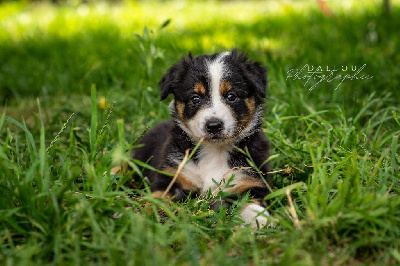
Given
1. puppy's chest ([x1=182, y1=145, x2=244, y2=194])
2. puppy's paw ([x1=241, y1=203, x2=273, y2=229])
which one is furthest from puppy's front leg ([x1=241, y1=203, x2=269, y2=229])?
puppy's chest ([x1=182, y1=145, x2=244, y2=194])

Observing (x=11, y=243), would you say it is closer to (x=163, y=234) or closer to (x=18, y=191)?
(x=18, y=191)

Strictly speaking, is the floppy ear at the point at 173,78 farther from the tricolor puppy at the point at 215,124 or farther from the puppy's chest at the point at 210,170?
the puppy's chest at the point at 210,170

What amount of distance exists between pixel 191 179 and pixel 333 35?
464 cm

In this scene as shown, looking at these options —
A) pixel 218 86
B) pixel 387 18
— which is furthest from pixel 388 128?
pixel 387 18

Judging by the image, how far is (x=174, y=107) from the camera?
4.18 meters

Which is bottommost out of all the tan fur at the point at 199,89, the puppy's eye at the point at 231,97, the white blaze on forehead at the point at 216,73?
the puppy's eye at the point at 231,97

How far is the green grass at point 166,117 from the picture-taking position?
271cm

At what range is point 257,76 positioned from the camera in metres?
4.01

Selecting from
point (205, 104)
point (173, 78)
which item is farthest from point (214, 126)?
point (173, 78)

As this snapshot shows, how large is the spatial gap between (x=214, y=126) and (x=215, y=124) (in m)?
0.02

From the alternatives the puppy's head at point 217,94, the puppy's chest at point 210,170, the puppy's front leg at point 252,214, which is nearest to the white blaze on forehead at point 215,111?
the puppy's head at point 217,94

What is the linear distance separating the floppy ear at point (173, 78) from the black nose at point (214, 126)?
0.57m

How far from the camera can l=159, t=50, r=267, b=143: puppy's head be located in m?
3.75

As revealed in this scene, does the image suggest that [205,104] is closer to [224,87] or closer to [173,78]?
[224,87]
